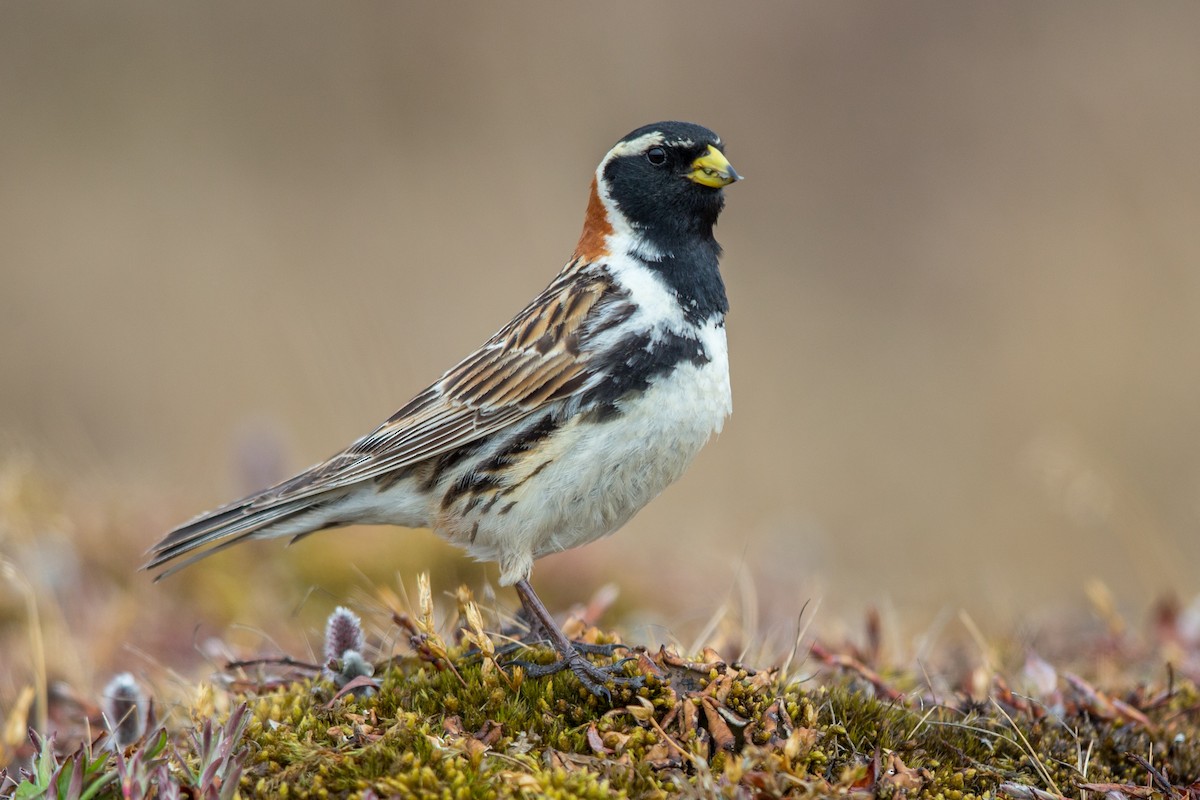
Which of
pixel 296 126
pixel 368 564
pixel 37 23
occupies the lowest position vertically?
pixel 368 564

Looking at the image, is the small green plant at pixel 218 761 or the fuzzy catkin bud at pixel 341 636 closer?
the small green plant at pixel 218 761

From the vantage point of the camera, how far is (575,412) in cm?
495

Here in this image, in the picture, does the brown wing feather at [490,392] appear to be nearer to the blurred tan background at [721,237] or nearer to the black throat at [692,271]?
the black throat at [692,271]

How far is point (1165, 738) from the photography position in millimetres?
4551

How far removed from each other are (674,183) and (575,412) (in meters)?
1.26

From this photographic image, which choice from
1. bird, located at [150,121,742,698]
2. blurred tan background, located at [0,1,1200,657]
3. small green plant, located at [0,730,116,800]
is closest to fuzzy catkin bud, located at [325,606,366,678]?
bird, located at [150,121,742,698]

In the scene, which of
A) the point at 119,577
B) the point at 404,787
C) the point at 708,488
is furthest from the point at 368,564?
the point at 708,488

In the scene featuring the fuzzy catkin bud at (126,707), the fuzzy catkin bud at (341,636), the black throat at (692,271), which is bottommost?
the fuzzy catkin bud at (126,707)

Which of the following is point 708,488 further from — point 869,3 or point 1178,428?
point 869,3

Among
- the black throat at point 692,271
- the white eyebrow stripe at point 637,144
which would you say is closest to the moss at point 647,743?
the black throat at point 692,271

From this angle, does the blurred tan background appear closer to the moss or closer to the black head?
the black head

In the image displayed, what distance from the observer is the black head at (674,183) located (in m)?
5.47

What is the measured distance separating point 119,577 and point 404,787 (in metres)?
4.91

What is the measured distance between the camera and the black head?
5473 millimetres
